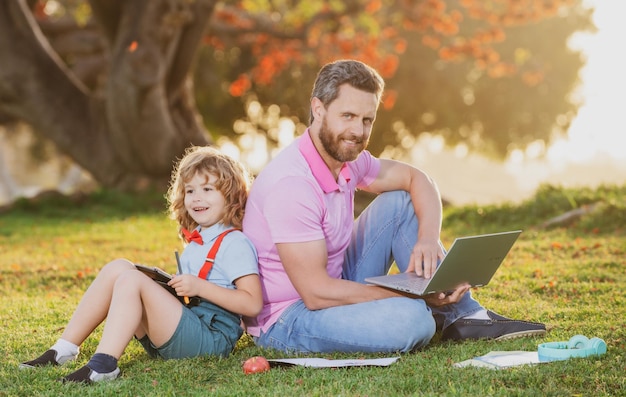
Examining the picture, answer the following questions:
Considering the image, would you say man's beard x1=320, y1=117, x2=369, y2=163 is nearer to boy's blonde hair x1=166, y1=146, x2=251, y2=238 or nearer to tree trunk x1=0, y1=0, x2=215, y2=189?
boy's blonde hair x1=166, y1=146, x2=251, y2=238

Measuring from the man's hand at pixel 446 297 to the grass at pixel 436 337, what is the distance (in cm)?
23

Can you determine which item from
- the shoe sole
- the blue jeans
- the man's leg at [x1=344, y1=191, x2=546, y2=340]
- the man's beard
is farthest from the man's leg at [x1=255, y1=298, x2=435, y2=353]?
the man's beard

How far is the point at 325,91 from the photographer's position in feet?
13.6

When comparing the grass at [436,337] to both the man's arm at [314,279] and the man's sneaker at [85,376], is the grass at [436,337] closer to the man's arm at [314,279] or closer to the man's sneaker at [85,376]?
the man's sneaker at [85,376]

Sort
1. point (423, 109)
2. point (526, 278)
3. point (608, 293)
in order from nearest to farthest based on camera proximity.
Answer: point (608, 293), point (526, 278), point (423, 109)

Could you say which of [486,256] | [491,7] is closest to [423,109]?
[491,7]

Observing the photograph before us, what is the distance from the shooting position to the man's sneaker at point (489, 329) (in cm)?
439

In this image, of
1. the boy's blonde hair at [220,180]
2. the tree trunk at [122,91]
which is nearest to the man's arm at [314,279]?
the boy's blonde hair at [220,180]

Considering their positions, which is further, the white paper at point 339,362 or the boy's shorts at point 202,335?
the boy's shorts at point 202,335

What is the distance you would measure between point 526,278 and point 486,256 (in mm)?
2252

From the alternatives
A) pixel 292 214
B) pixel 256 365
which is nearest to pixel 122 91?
pixel 292 214

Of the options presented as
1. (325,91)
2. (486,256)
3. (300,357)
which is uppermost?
(325,91)

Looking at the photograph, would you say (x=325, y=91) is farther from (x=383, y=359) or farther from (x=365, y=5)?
(x=365, y=5)

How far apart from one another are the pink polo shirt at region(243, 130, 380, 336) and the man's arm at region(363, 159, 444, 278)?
36 cm
